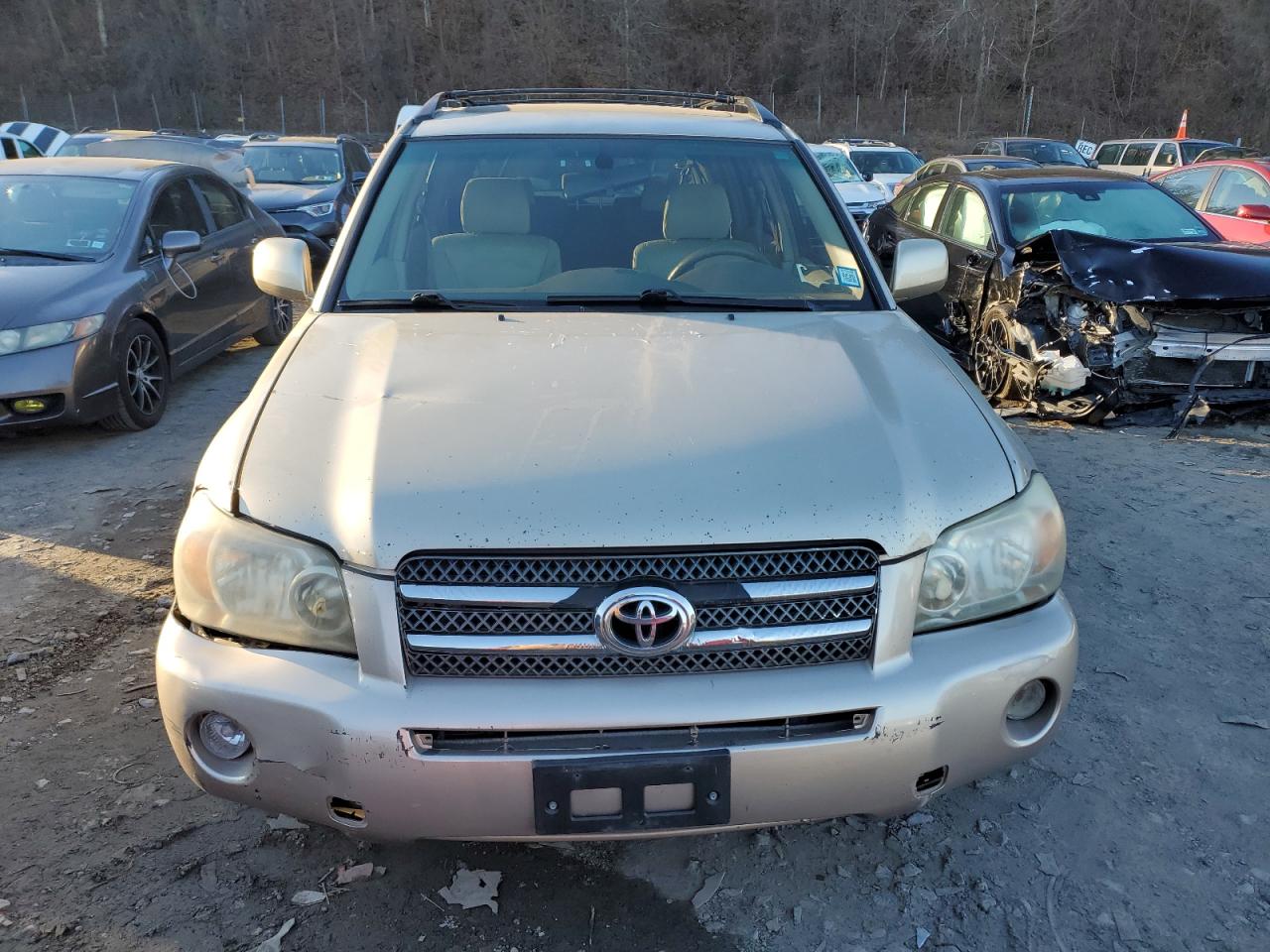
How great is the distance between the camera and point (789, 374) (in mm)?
2486

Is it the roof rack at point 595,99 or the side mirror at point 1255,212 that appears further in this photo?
the side mirror at point 1255,212

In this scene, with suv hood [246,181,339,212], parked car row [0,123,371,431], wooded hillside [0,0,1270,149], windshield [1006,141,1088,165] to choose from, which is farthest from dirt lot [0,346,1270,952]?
wooded hillside [0,0,1270,149]

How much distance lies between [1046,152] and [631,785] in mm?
21009

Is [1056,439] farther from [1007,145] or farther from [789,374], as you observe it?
[1007,145]

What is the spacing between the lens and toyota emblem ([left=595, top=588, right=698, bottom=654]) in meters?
1.90

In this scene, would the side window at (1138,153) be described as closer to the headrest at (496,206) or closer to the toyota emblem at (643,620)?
the headrest at (496,206)

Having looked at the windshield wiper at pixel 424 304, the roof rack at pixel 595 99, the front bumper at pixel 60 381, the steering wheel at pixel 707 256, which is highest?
the roof rack at pixel 595 99

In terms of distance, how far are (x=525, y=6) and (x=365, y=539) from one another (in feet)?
192

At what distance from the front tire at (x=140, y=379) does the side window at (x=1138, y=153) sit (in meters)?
18.8

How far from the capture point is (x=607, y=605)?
6.24 ft

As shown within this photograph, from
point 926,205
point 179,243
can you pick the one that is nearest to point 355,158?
point 179,243

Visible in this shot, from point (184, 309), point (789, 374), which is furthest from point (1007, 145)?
point (789, 374)

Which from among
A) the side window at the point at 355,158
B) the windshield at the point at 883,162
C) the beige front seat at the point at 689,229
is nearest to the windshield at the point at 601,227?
the beige front seat at the point at 689,229

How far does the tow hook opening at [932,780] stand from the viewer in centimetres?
202
